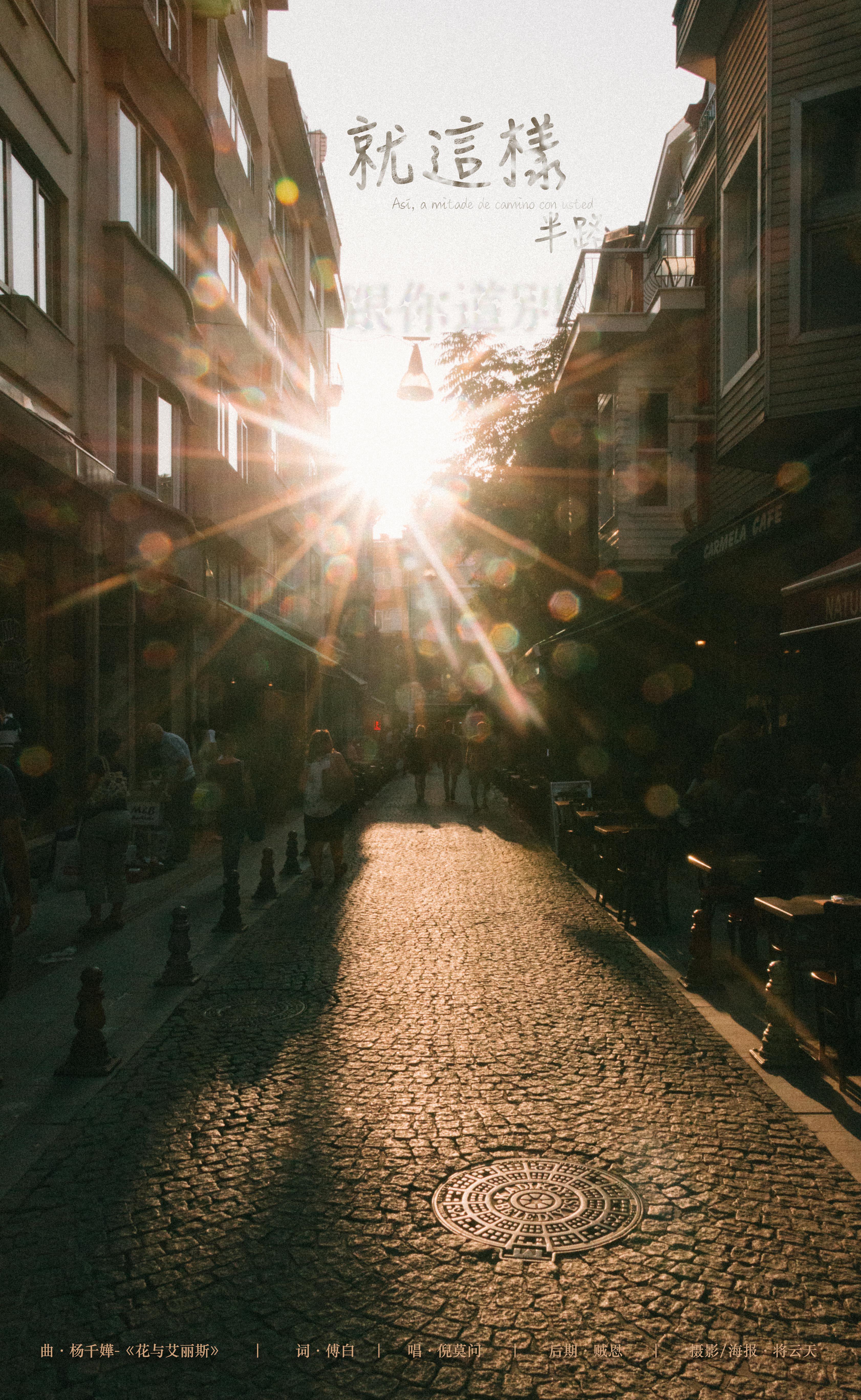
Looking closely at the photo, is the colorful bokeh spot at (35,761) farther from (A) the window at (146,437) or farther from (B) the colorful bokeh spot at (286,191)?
(B) the colorful bokeh spot at (286,191)

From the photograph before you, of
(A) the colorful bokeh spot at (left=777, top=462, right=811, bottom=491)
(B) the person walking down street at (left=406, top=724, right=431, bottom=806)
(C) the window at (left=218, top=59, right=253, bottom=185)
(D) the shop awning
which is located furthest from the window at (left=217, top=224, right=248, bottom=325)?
(D) the shop awning

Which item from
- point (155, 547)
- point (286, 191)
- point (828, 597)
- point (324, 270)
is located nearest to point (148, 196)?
point (155, 547)

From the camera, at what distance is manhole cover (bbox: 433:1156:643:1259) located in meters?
4.11

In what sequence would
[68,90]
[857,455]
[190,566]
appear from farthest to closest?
[190,566] → [68,90] → [857,455]

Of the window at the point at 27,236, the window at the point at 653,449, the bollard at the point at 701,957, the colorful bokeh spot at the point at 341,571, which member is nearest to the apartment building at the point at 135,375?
the window at the point at 27,236

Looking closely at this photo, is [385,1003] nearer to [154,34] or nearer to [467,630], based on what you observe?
[154,34]

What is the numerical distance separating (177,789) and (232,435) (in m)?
12.7

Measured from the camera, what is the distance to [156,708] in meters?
18.6

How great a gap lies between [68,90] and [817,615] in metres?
11.7

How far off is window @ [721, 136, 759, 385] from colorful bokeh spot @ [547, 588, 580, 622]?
12.8 meters

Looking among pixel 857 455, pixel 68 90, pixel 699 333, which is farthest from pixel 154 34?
pixel 857 455

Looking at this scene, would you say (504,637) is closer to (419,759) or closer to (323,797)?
(419,759)

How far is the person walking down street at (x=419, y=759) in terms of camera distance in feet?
85.7

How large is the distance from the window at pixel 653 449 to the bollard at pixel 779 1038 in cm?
1483
